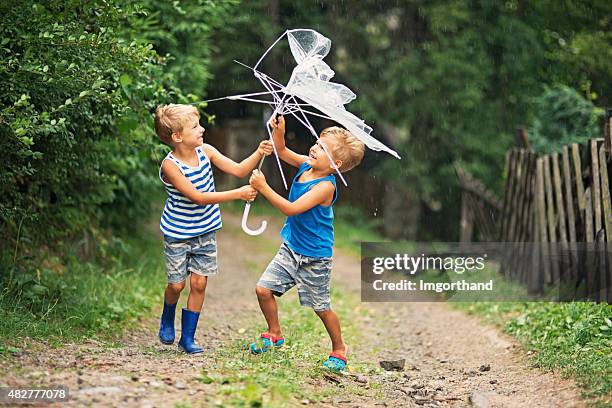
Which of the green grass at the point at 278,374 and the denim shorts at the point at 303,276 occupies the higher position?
the denim shorts at the point at 303,276

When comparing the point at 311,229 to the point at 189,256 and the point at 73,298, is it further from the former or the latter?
the point at 73,298

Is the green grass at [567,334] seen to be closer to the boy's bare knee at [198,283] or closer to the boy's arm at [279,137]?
the boy's arm at [279,137]

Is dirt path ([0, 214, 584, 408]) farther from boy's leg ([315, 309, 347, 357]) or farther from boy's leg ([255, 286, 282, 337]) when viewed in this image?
boy's leg ([255, 286, 282, 337])

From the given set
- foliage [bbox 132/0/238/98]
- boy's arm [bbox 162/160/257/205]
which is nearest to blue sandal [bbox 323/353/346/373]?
boy's arm [bbox 162/160/257/205]

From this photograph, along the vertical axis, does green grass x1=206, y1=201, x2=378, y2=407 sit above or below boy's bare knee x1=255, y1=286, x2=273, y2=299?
below

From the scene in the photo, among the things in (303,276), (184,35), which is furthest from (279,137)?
(184,35)

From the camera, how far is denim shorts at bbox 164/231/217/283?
5340 millimetres

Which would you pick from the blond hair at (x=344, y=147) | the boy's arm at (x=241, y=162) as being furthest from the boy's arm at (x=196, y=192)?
the blond hair at (x=344, y=147)

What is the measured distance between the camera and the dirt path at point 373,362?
4.18 m

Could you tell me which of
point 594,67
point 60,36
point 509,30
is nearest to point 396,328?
point 60,36

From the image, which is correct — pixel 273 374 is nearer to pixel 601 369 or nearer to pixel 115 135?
pixel 601 369

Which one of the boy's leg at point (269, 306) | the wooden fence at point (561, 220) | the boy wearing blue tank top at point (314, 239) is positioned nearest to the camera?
the boy wearing blue tank top at point (314, 239)

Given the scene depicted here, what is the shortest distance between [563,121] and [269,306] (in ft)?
19.9

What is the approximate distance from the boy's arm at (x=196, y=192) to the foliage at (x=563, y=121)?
574 centimetres
